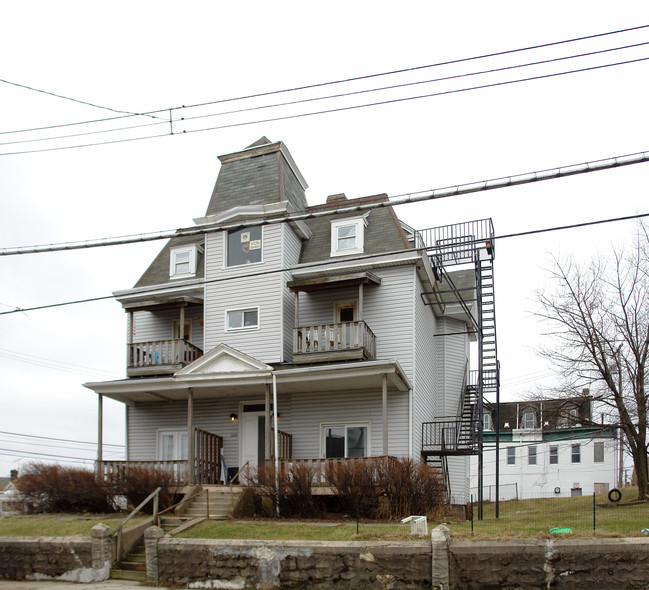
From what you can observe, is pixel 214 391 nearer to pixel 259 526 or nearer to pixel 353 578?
pixel 259 526

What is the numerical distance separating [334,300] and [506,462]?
30.2 m

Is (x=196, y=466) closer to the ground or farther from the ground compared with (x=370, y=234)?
A: closer to the ground

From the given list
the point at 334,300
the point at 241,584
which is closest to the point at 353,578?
the point at 241,584

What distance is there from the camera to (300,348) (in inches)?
860

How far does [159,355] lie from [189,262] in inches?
152

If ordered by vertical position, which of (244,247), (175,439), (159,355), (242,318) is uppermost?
(244,247)

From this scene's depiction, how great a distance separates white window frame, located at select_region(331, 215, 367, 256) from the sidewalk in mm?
12584

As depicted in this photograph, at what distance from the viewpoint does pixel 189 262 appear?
85.1ft

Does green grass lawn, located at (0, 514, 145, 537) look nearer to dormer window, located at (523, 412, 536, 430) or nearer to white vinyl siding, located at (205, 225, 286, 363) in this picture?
white vinyl siding, located at (205, 225, 286, 363)

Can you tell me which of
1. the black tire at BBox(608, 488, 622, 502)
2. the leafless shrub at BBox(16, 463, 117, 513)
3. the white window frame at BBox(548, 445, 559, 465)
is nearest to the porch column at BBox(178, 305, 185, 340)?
the leafless shrub at BBox(16, 463, 117, 513)

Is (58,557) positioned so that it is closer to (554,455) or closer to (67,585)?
(67,585)

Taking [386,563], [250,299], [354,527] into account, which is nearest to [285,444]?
[250,299]

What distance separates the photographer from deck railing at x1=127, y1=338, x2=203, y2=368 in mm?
23516

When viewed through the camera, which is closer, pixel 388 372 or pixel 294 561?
pixel 294 561
